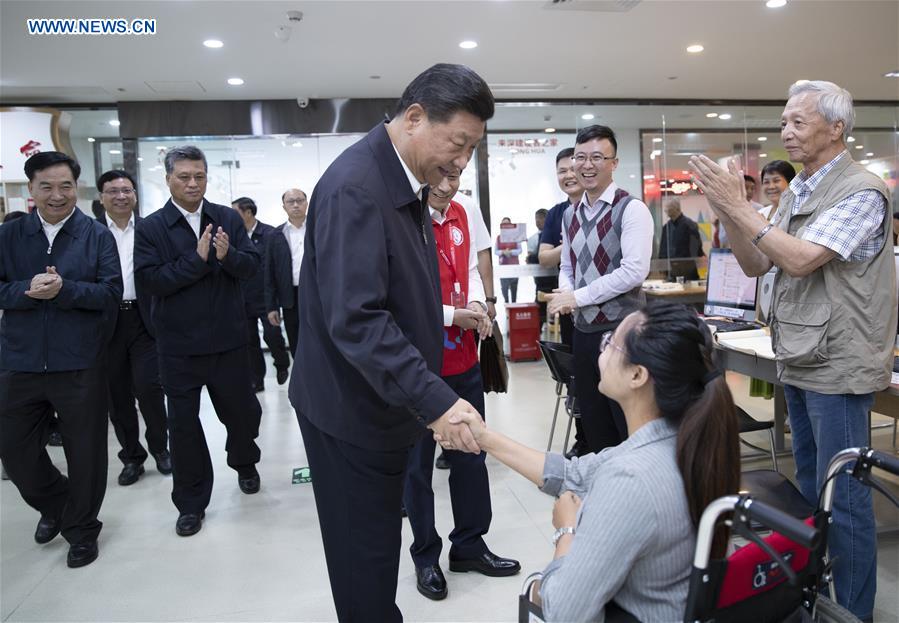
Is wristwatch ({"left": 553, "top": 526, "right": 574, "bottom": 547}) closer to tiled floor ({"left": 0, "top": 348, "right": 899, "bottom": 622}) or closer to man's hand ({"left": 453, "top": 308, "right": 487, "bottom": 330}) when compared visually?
tiled floor ({"left": 0, "top": 348, "right": 899, "bottom": 622})

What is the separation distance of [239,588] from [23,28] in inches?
203

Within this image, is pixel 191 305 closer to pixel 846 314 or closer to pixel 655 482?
pixel 655 482

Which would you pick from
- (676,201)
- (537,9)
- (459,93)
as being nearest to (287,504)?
(459,93)

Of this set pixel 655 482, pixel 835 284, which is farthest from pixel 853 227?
pixel 655 482

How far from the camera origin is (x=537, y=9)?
18.2 feet

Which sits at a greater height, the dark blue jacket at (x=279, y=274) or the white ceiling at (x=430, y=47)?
the white ceiling at (x=430, y=47)

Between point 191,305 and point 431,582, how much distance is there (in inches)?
68.5

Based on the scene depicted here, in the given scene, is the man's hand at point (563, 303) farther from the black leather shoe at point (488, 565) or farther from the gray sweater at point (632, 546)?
the gray sweater at point (632, 546)

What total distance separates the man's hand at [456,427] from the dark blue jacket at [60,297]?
2.18 metres

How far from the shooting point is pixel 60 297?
9.37 feet

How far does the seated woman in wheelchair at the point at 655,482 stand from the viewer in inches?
45.8

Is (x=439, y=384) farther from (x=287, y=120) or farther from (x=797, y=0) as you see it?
(x=287, y=120)

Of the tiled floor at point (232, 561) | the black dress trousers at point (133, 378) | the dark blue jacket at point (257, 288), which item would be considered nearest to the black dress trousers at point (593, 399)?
the tiled floor at point (232, 561)

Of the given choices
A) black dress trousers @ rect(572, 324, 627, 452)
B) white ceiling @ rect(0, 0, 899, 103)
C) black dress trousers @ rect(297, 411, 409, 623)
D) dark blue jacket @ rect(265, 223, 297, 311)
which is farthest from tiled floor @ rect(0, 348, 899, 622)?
white ceiling @ rect(0, 0, 899, 103)
